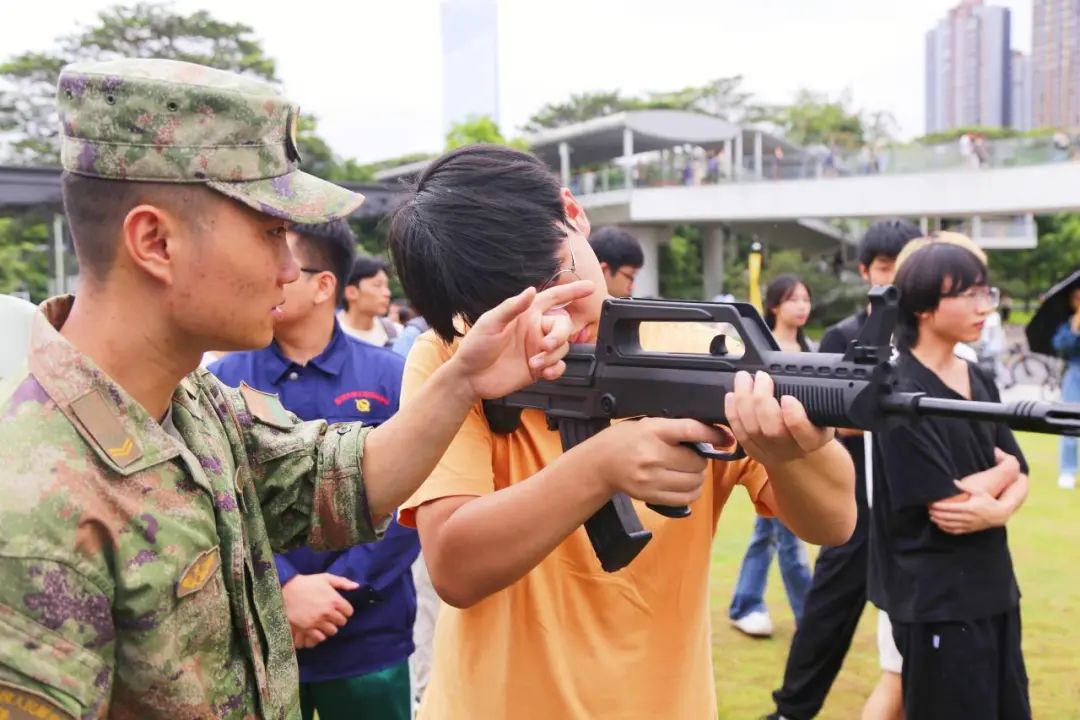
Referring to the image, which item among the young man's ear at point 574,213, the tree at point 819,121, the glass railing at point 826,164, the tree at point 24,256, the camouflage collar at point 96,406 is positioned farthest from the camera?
the tree at point 819,121

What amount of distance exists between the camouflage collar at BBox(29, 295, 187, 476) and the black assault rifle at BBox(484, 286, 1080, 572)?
69 centimetres

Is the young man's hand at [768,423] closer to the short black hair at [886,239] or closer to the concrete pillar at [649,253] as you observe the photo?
the short black hair at [886,239]

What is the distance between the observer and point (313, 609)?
254 centimetres

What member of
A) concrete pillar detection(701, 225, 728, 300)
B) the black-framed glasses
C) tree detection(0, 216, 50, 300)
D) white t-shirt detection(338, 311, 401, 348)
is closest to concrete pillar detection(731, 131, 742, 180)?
concrete pillar detection(701, 225, 728, 300)

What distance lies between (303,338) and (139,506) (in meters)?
1.80

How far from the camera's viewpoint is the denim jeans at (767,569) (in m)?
5.00

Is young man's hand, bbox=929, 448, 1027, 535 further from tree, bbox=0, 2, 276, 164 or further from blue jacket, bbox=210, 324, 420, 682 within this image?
tree, bbox=0, 2, 276, 164

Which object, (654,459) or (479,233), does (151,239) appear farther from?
(654,459)

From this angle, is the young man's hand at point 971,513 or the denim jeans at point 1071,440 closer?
the young man's hand at point 971,513

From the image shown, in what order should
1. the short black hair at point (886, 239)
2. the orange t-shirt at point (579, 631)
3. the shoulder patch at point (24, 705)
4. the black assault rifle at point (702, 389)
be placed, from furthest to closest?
the short black hair at point (886, 239)
the orange t-shirt at point (579, 631)
the black assault rifle at point (702, 389)
the shoulder patch at point (24, 705)

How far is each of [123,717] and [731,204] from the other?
29664mm

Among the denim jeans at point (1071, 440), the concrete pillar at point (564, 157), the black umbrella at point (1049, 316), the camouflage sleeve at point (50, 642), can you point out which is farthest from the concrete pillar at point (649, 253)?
the camouflage sleeve at point (50, 642)

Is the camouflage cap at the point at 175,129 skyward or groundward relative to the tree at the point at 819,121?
groundward

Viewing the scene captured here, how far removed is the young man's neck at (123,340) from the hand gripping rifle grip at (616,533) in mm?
753
